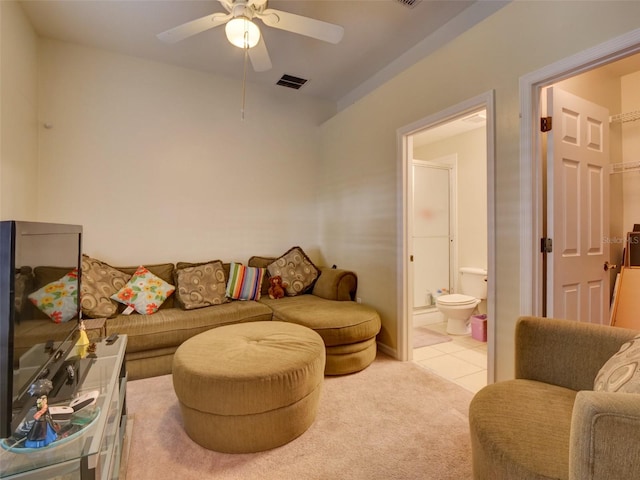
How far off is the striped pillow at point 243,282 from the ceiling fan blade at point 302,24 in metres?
2.23

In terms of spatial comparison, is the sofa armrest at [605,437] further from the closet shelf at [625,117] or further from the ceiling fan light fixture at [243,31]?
the closet shelf at [625,117]

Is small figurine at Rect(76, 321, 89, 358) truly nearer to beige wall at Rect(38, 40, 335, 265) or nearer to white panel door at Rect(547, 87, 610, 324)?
beige wall at Rect(38, 40, 335, 265)

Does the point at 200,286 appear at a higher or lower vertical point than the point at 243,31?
lower

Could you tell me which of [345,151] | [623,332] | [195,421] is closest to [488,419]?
[623,332]

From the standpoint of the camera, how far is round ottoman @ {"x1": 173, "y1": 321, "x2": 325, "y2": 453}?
1.61 meters

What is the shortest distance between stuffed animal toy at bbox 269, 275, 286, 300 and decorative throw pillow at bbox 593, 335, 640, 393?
2.64 metres

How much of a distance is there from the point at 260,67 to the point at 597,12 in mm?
2035

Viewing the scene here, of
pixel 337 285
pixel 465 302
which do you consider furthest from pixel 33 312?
pixel 465 302

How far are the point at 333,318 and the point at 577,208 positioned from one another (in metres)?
1.87

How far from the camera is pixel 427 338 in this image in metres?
3.49

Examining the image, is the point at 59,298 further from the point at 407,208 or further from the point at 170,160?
the point at 407,208

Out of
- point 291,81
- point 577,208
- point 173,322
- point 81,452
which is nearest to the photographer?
point 81,452

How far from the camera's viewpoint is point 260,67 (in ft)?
7.93

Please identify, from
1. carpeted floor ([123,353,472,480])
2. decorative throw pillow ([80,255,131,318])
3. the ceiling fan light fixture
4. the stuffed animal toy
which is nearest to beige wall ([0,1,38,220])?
decorative throw pillow ([80,255,131,318])
